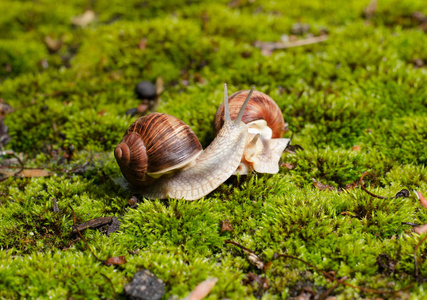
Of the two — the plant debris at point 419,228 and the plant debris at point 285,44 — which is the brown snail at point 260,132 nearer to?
the plant debris at point 419,228

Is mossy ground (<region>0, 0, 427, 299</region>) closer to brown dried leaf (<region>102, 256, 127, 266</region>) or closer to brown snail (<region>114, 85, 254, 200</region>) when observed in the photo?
brown dried leaf (<region>102, 256, 127, 266</region>)

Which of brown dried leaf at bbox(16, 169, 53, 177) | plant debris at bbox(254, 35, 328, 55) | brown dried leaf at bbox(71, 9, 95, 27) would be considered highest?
brown dried leaf at bbox(71, 9, 95, 27)

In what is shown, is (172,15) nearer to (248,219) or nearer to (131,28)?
(131,28)

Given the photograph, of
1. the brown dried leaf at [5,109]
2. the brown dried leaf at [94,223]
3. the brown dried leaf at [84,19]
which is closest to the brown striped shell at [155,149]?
the brown dried leaf at [94,223]

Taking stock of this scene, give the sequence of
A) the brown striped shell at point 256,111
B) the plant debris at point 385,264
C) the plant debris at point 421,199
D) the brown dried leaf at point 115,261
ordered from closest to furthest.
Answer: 1. the plant debris at point 385,264
2. the brown dried leaf at point 115,261
3. the plant debris at point 421,199
4. the brown striped shell at point 256,111

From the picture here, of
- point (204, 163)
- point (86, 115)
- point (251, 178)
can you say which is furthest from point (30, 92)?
point (251, 178)

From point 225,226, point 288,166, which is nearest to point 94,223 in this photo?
point 225,226

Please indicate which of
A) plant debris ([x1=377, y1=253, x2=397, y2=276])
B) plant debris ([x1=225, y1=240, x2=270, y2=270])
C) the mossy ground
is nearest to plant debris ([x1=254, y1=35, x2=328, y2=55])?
the mossy ground
